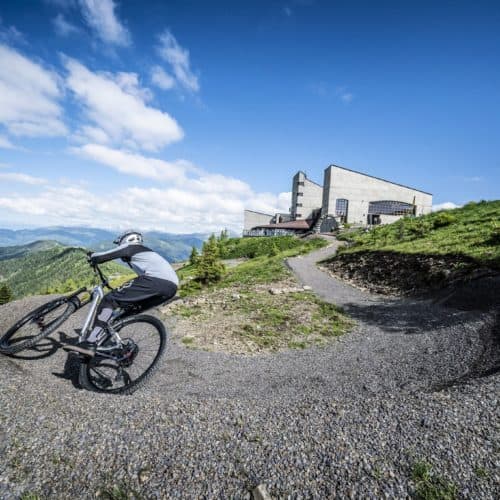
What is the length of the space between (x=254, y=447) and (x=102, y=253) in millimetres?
4259

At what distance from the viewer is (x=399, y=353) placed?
7520 millimetres

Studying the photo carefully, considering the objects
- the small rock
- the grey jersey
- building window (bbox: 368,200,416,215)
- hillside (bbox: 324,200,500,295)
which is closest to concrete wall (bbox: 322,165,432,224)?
building window (bbox: 368,200,416,215)

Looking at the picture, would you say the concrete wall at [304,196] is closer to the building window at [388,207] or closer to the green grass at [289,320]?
the building window at [388,207]

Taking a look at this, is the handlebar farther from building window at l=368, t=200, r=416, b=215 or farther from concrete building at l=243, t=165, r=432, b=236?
building window at l=368, t=200, r=416, b=215

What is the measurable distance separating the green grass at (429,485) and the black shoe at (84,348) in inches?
208

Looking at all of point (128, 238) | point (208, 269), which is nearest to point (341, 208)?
Answer: point (208, 269)

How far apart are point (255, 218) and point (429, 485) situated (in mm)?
82442

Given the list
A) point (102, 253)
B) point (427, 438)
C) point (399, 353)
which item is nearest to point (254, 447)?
point (427, 438)

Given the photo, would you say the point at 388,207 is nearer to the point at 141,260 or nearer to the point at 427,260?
the point at 427,260

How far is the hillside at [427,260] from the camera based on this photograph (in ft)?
43.2

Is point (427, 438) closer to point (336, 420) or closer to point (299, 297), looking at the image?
point (336, 420)

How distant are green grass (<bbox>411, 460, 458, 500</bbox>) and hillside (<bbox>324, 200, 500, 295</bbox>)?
1166cm

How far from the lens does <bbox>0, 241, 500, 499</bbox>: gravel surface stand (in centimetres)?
296

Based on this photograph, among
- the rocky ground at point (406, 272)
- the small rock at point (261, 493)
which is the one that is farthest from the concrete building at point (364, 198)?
the small rock at point (261, 493)
